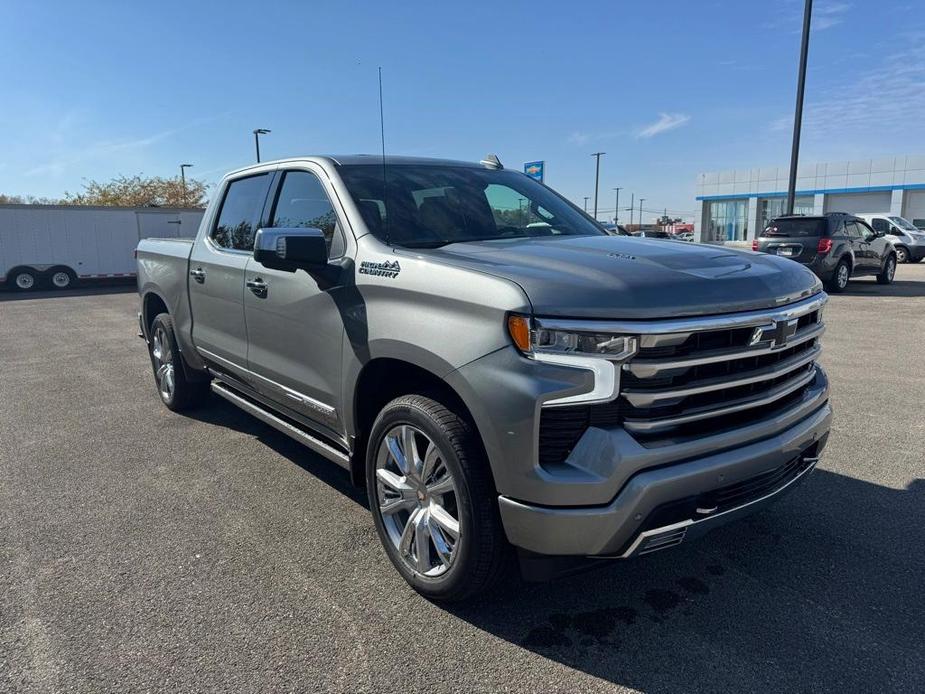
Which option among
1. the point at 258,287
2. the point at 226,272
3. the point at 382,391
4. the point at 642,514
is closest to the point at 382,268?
the point at 382,391

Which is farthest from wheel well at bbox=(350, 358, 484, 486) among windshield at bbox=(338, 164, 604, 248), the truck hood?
windshield at bbox=(338, 164, 604, 248)

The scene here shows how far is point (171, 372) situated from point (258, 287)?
92.3 inches

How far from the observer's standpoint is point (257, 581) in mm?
3156

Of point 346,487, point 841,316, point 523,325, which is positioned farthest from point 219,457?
point 841,316

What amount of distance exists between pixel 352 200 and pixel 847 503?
324cm

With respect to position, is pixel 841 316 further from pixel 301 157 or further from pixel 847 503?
pixel 301 157

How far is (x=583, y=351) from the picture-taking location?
235cm

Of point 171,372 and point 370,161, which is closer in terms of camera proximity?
point 370,161

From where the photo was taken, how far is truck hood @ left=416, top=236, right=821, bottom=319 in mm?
2389

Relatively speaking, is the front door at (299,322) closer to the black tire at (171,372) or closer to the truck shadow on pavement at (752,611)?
the truck shadow on pavement at (752,611)

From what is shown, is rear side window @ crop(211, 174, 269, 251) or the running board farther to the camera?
rear side window @ crop(211, 174, 269, 251)

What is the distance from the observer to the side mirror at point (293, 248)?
3.04 m

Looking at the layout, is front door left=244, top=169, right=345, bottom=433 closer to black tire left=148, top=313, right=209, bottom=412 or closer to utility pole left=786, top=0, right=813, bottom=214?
black tire left=148, top=313, right=209, bottom=412

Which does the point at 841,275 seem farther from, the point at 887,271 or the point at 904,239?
the point at 904,239
